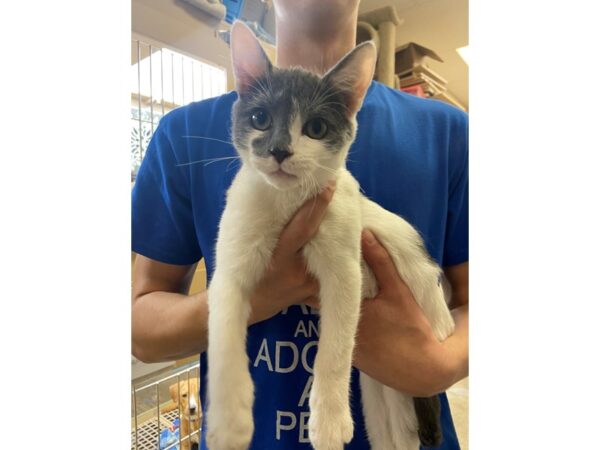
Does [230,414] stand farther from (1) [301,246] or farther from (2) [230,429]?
(1) [301,246]

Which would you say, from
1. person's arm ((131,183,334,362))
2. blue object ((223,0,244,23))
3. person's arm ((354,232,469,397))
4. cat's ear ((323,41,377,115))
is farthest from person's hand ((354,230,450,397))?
blue object ((223,0,244,23))

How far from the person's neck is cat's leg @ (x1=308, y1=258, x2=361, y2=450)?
309mm

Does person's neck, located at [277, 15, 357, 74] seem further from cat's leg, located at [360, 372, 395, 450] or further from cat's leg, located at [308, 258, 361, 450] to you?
cat's leg, located at [360, 372, 395, 450]

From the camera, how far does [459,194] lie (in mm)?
556

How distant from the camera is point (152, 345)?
1.85 feet

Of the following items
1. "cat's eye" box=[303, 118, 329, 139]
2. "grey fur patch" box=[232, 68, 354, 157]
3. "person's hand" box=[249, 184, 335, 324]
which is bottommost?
"person's hand" box=[249, 184, 335, 324]

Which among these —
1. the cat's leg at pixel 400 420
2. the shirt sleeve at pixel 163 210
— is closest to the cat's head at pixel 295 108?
the shirt sleeve at pixel 163 210

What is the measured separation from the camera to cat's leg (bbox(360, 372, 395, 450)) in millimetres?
557

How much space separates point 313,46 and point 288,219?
266mm

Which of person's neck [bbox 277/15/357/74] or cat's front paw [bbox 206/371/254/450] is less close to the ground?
person's neck [bbox 277/15/357/74]

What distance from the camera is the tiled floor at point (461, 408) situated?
0.54 metres
